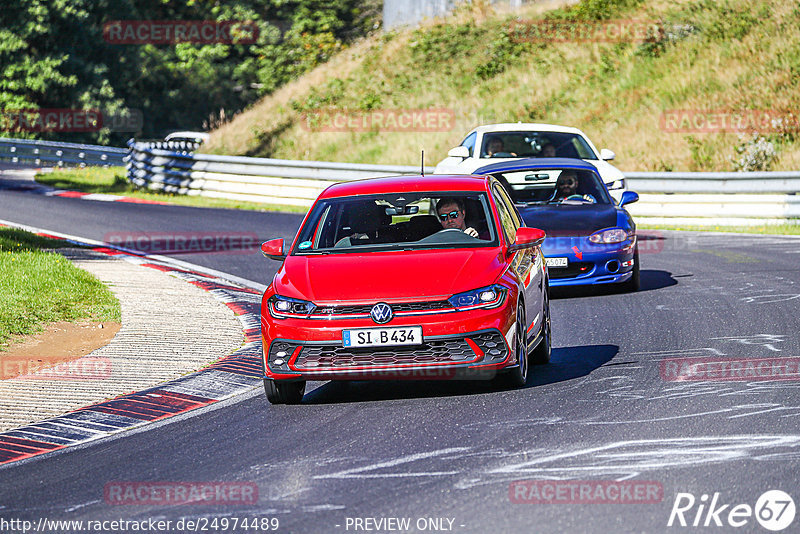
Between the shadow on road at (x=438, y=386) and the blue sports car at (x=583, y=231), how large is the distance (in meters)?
3.92

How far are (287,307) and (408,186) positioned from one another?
1752 mm

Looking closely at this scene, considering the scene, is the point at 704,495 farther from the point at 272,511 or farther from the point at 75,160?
the point at 75,160

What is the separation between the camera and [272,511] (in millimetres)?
5957

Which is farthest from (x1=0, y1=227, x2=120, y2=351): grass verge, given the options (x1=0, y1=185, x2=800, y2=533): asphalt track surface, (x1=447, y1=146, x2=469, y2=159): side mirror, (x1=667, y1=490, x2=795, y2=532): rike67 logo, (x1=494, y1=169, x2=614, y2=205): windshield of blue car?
(x1=667, y1=490, x2=795, y2=532): rike67 logo

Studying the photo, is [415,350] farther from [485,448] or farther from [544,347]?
[544,347]

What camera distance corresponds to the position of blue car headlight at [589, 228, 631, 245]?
1423 cm

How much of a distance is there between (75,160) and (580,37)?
19.0 meters

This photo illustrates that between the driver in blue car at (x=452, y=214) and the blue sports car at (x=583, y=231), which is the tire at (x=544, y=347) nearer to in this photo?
the driver in blue car at (x=452, y=214)

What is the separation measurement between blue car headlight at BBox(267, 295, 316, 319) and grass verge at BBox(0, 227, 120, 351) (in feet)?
11.1

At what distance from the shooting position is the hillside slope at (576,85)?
3000cm

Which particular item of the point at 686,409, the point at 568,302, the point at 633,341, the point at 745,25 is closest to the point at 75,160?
the point at 745,25

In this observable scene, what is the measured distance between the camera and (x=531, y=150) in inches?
811

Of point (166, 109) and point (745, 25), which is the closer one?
point (745, 25)

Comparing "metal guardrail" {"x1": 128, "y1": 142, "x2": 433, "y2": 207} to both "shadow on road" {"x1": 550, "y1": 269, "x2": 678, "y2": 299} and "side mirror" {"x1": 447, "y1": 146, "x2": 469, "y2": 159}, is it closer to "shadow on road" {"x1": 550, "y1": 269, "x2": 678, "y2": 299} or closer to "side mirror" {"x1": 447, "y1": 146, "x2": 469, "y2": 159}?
"side mirror" {"x1": 447, "y1": 146, "x2": 469, "y2": 159}
